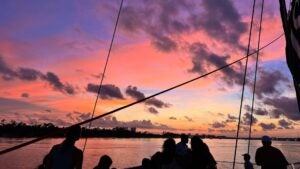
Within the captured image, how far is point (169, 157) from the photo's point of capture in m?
6.72

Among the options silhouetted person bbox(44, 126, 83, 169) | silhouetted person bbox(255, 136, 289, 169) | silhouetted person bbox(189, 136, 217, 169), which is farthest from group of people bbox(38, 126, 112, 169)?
silhouetted person bbox(255, 136, 289, 169)

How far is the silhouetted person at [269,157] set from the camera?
26.3 ft

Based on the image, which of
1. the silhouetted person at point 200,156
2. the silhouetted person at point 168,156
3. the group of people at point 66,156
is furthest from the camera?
the silhouetted person at point 168,156

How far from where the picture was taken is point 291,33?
2.54m

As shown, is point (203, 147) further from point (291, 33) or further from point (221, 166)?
point (221, 166)

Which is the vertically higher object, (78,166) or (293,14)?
(293,14)

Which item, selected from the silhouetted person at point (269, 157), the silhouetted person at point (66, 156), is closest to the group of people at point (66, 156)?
the silhouetted person at point (66, 156)

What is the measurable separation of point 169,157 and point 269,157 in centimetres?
249

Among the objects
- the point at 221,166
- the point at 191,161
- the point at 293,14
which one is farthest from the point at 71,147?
the point at 221,166

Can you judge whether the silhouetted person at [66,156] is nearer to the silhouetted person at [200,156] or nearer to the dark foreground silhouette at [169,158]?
the dark foreground silhouette at [169,158]

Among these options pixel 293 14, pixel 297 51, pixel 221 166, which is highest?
pixel 293 14

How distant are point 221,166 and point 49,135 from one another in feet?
43.7

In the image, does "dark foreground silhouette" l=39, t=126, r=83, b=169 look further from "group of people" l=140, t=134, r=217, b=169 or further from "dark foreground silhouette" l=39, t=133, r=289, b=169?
"group of people" l=140, t=134, r=217, b=169

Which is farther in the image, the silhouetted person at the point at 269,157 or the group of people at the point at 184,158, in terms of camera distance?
the silhouetted person at the point at 269,157
